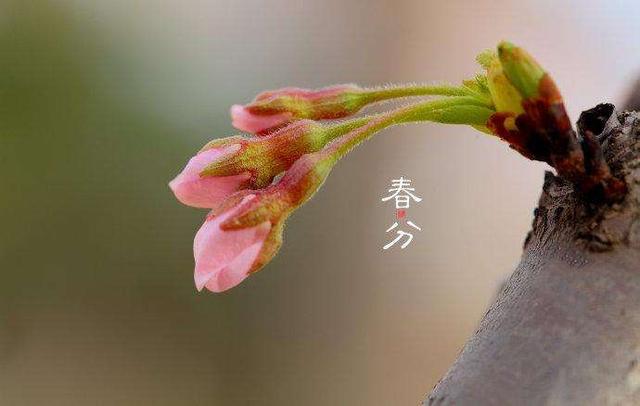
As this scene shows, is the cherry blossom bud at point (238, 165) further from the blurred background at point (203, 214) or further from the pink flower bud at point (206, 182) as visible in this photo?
the blurred background at point (203, 214)

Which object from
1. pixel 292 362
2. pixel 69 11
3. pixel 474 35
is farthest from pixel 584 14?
pixel 69 11

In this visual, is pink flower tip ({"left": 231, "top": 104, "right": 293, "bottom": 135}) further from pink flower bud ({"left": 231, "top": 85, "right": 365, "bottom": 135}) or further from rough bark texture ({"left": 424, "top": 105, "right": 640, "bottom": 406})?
rough bark texture ({"left": 424, "top": 105, "right": 640, "bottom": 406})

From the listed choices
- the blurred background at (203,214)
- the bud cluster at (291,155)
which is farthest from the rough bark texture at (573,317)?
the blurred background at (203,214)

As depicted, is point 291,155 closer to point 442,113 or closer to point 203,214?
point 442,113

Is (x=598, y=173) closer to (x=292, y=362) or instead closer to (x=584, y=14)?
(x=584, y=14)

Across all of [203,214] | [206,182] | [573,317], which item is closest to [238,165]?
[206,182]
